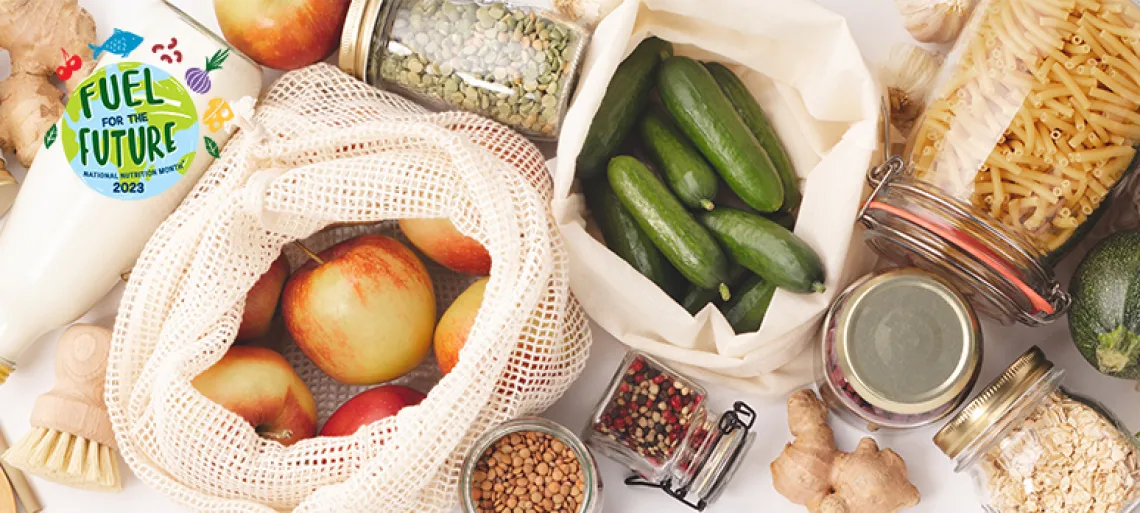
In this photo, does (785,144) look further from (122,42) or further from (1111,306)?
(122,42)

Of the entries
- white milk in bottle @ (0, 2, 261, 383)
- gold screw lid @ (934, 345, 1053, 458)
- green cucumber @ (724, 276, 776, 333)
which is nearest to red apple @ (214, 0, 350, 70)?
white milk in bottle @ (0, 2, 261, 383)

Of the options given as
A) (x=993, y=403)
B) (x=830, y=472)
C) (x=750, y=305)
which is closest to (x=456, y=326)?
(x=750, y=305)

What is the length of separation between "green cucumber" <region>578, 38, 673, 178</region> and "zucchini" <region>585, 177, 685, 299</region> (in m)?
0.04

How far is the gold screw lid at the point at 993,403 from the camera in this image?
812 mm

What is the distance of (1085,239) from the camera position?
929 millimetres

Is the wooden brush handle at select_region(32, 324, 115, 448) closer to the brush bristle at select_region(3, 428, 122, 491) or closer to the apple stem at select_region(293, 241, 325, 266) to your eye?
the brush bristle at select_region(3, 428, 122, 491)

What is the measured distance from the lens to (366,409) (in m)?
0.92

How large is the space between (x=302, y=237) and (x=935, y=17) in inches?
28.7

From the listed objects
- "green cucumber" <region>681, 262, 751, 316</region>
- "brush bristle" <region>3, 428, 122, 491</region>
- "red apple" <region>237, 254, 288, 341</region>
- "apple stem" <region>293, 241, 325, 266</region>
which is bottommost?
"brush bristle" <region>3, 428, 122, 491</region>

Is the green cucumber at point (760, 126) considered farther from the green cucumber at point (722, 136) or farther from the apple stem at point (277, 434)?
the apple stem at point (277, 434)

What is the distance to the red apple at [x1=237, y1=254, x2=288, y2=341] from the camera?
986 millimetres

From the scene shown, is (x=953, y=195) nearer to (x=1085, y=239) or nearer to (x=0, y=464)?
(x=1085, y=239)

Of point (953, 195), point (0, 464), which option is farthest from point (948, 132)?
point (0, 464)

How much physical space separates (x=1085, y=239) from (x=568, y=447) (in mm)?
603
